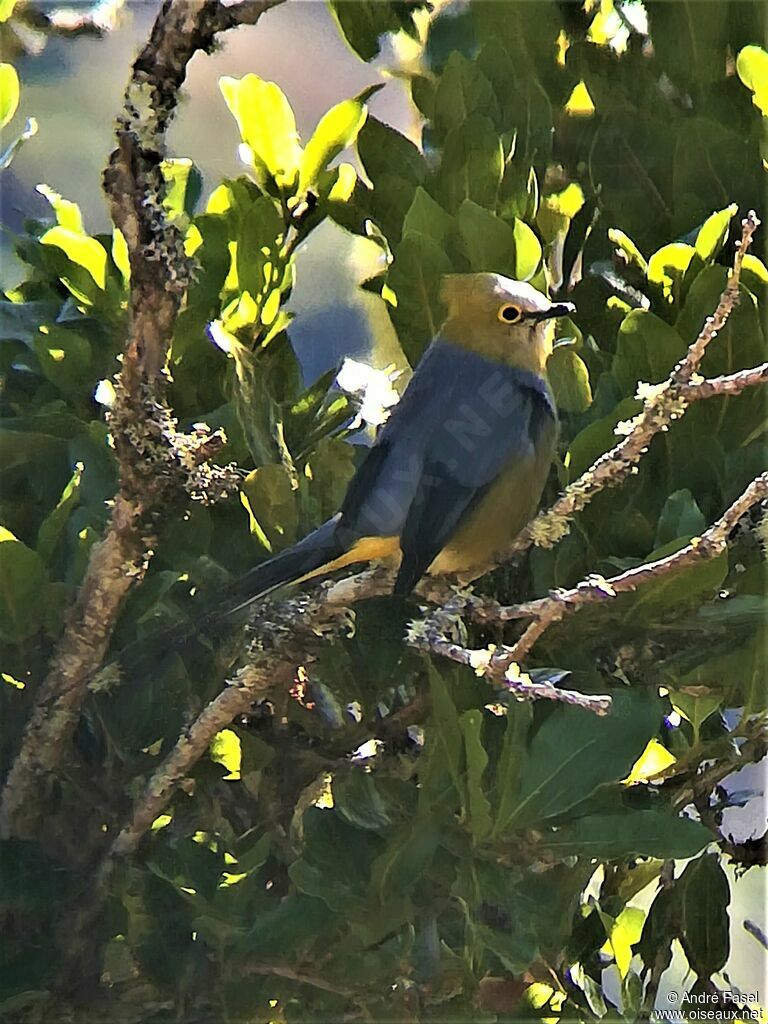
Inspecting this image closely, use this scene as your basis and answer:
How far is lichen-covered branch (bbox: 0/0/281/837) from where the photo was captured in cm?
45

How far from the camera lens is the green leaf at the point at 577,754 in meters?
0.50

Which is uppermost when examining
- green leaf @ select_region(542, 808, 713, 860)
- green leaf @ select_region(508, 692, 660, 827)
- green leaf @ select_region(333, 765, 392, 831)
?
green leaf @ select_region(508, 692, 660, 827)

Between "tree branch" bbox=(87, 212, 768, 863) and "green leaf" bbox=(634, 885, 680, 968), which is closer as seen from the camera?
"tree branch" bbox=(87, 212, 768, 863)

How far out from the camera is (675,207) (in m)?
0.59

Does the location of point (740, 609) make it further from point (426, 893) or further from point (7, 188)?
point (7, 188)

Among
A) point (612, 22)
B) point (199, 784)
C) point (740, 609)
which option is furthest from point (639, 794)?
point (612, 22)

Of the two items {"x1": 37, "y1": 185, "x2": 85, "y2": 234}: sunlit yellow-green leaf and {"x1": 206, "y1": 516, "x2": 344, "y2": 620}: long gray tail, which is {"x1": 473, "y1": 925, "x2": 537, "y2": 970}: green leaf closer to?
{"x1": 206, "y1": 516, "x2": 344, "y2": 620}: long gray tail

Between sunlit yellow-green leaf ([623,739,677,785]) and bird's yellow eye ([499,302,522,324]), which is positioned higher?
bird's yellow eye ([499,302,522,324])

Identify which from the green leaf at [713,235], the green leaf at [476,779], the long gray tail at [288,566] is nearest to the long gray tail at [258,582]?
the long gray tail at [288,566]

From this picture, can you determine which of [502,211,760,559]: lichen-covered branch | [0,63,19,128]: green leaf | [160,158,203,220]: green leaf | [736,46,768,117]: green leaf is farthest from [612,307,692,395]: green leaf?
[0,63,19,128]: green leaf

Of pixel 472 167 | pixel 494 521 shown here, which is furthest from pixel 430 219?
pixel 494 521

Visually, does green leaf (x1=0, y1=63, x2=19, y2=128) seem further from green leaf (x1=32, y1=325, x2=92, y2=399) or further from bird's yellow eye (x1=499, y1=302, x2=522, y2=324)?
bird's yellow eye (x1=499, y1=302, x2=522, y2=324)

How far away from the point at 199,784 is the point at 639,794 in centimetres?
21

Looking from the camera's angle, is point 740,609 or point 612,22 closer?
point 740,609
